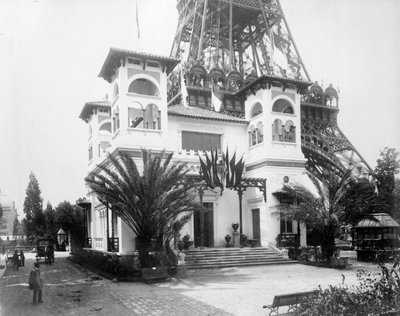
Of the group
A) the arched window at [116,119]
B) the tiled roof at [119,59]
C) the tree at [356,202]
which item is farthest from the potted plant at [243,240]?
the tiled roof at [119,59]

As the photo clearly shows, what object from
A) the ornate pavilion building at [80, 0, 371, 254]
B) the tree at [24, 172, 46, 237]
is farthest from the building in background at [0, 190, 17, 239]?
the ornate pavilion building at [80, 0, 371, 254]

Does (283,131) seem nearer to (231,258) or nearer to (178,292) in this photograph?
(231,258)

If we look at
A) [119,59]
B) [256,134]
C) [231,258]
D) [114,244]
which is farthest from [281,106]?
[114,244]

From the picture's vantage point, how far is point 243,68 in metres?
50.2

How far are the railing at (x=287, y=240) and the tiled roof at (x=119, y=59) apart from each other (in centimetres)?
1139

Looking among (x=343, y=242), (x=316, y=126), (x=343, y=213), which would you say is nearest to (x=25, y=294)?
(x=343, y=213)

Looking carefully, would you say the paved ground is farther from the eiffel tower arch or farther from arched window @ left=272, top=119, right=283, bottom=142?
the eiffel tower arch

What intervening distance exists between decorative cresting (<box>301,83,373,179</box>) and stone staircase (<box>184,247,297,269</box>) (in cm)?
1478

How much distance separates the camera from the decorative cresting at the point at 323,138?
3753 centimetres

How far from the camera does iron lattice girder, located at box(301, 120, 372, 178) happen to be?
37.4 m

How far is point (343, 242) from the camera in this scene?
35500mm

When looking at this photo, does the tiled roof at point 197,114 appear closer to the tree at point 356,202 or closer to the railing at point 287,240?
the railing at point 287,240

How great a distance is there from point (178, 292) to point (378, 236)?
14.2 m

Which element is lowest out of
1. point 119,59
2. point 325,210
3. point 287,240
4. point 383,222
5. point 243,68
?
point 287,240
